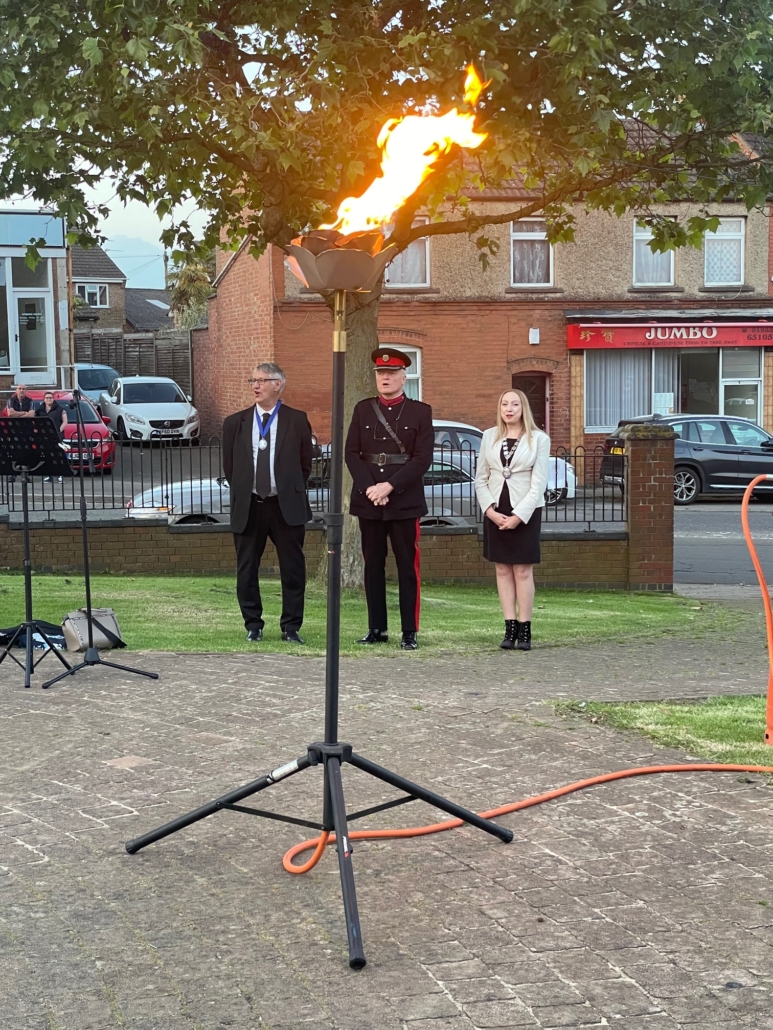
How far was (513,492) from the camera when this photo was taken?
952 centimetres

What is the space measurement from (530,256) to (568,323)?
198cm

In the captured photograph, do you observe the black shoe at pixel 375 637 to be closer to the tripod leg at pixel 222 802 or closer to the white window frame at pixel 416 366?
the tripod leg at pixel 222 802

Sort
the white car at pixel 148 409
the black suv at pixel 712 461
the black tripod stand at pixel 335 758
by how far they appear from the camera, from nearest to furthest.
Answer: the black tripod stand at pixel 335 758, the black suv at pixel 712 461, the white car at pixel 148 409

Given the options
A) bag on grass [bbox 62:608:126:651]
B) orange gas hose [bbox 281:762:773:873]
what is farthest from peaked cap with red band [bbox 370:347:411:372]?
orange gas hose [bbox 281:762:773:873]

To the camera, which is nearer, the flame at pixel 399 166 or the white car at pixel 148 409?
the flame at pixel 399 166

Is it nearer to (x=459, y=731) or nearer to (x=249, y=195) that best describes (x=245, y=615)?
→ (x=459, y=731)

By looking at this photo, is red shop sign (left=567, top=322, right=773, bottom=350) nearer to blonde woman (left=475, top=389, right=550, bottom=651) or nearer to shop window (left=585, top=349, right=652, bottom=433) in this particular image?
shop window (left=585, top=349, right=652, bottom=433)

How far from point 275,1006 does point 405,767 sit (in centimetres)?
240

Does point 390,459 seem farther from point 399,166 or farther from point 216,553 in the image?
point 216,553

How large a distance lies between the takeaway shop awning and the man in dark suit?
79.7 feet

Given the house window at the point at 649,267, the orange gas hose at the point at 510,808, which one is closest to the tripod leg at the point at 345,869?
the orange gas hose at the point at 510,808

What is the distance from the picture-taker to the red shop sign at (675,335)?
33.2 metres

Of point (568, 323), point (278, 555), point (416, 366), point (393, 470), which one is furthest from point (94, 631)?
point (568, 323)

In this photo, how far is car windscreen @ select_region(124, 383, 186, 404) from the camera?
121ft
